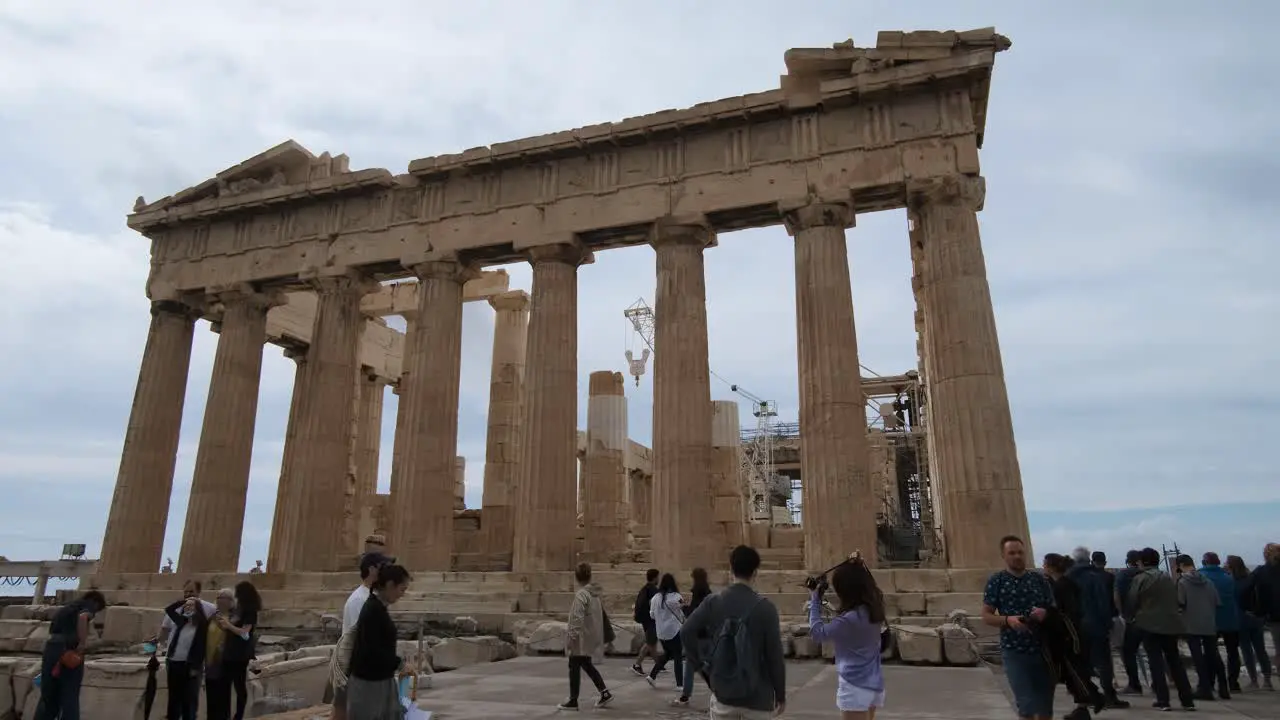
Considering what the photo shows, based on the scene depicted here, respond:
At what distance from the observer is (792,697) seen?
9.54 metres

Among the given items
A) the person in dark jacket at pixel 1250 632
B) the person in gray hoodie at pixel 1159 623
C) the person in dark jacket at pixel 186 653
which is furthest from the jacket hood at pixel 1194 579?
the person in dark jacket at pixel 186 653

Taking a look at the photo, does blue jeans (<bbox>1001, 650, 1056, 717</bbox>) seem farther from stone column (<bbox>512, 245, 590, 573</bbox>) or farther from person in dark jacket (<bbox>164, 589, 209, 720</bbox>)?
stone column (<bbox>512, 245, 590, 573</bbox>)

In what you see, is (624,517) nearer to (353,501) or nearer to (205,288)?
(353,501)

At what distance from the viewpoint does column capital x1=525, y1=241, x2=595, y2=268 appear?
71.9 ft

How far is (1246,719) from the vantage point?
7.79 m

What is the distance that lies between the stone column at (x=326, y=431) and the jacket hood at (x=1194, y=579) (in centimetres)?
1933

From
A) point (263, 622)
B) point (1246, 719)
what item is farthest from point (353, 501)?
point (1246, 719)

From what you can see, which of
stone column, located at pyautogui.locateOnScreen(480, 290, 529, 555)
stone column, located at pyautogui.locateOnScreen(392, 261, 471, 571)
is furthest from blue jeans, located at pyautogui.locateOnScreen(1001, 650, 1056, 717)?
stone column, located at pyautogui.locateOnScreen(480, 290, 529, 555)

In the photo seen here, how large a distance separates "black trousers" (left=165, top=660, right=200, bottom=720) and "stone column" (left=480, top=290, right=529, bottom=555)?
16.3m

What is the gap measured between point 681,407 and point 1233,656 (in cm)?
1165

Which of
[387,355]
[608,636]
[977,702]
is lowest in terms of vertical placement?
[977,702]

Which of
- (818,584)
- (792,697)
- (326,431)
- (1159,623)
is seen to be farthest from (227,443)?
(1159,623)

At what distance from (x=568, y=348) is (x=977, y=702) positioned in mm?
14047

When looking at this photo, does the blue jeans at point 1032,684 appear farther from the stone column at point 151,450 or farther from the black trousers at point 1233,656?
the stone column at point 151,450
